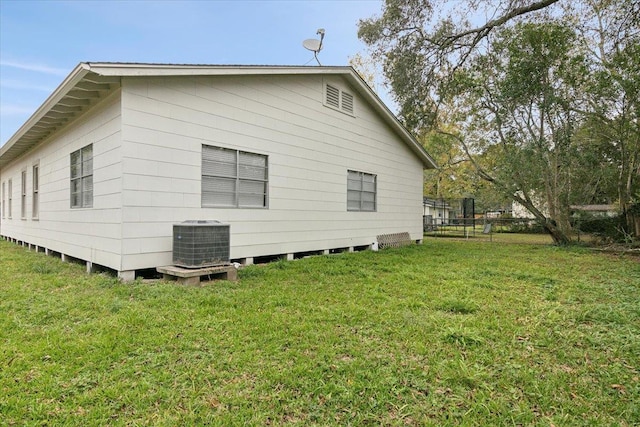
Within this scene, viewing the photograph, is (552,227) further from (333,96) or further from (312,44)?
(312,44)

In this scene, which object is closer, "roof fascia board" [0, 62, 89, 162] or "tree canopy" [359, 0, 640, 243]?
"roof fascia board" [0, 62, 89, 162]

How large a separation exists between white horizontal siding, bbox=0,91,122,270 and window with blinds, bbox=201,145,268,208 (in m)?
1.41

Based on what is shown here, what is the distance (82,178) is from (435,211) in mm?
27352

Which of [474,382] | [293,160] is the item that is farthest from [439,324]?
[293,160]

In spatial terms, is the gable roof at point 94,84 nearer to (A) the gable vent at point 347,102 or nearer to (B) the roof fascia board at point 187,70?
(B) the roof fascia board at point 187,70

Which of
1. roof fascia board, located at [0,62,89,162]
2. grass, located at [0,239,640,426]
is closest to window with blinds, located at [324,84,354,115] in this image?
roof fascia board, located at [0,62,89,162]

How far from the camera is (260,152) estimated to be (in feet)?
23.4

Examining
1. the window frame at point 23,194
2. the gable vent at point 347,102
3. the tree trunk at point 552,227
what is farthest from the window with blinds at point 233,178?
the tree trunk at point 552,227

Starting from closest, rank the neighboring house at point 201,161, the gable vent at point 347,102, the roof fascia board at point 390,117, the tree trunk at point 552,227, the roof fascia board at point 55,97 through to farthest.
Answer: the roof fascia board at point 55,97 → the neighboring house at point 201,161 → the gable vent at point 347,102 → the roof fascia board at point 390,117 → the tree trunk at point 552,227

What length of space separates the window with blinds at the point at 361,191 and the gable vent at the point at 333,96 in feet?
6.02

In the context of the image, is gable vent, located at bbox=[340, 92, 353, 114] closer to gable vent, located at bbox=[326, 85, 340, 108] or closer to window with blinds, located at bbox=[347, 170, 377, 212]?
gable vent, located at bbox=[326, 85, 340, 108]

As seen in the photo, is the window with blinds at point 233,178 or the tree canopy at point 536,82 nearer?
the window with blinds at point 233,178

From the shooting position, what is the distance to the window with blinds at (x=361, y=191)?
970 centimetres

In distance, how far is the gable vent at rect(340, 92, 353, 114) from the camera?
937 centimetres
